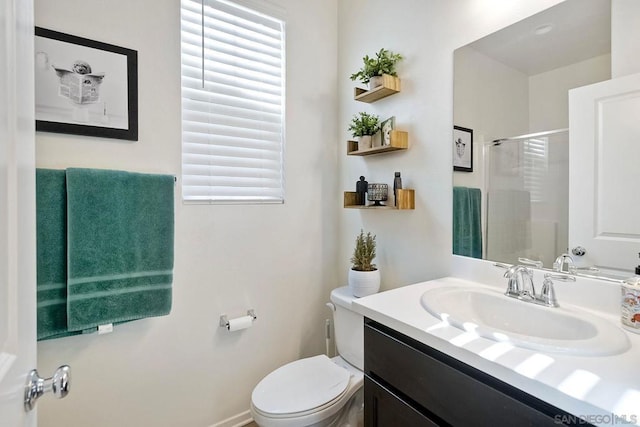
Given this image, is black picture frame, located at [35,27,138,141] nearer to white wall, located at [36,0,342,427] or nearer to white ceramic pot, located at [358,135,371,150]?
white wall, located at [36,0,342,427]

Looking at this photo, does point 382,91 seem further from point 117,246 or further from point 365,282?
point 117,246

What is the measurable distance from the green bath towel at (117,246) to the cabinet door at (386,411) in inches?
37.8

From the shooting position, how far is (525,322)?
1.06 m

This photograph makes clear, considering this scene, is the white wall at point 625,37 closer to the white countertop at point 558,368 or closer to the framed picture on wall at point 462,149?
the framed picture on wall at point 462,149

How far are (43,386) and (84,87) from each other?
1207 millimetres

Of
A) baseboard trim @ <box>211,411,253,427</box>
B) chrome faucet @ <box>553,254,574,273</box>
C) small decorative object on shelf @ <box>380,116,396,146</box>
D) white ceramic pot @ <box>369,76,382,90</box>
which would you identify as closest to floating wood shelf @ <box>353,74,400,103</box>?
white ceramic pot @ <box>369,76,382,90</box>

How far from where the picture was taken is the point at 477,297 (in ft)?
3.92

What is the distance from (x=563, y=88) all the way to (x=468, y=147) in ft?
1.26

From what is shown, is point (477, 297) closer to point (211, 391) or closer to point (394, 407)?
point (394, 407)

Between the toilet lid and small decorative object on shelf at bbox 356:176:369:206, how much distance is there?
90 cm

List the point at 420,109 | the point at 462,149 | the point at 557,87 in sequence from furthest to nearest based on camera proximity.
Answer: the point at 420,109, the point at 462,149, the point at 557,87

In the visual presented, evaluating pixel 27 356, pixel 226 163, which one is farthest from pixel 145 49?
pixel 27 356

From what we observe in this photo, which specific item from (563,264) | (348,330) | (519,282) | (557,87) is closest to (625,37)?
(557,87)

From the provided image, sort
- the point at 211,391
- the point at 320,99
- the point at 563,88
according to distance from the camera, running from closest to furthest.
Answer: the point at 563,88
the point at 211,391
the point at 320,99
